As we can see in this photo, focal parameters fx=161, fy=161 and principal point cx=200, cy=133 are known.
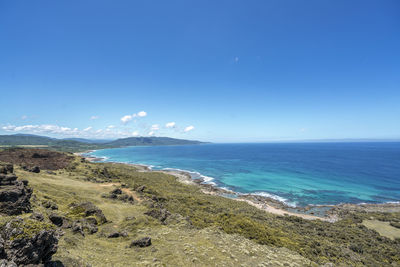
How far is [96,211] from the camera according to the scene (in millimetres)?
19922

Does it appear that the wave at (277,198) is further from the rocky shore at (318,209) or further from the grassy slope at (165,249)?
the grassy slope at (165,249)

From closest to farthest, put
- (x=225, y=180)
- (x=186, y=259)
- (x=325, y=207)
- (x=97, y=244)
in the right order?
(x=186, y=259)
(x=97, y=244)
(x=325, y=207)
(x=225, y=180)

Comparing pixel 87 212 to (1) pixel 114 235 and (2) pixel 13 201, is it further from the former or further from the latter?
(2) pixel 13 201

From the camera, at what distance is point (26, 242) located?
732cm

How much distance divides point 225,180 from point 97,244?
217 feet

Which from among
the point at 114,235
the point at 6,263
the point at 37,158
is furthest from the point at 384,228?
the point at 37,158

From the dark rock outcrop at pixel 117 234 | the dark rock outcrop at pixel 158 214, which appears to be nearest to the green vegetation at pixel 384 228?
the dark rock outcrop at pixel 158 214

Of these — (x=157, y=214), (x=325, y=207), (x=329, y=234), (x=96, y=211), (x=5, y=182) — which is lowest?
(x=325, y=207)

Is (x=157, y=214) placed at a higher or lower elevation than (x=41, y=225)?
lower

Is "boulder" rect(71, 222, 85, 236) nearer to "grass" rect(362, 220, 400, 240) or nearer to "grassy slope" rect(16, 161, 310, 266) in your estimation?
"grassy slope" rect(16, 161, 310, 266)

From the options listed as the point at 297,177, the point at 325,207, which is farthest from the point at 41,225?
the point at 297,177

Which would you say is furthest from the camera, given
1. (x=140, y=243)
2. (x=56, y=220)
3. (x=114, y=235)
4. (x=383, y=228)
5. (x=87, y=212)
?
(x=383, y=228)

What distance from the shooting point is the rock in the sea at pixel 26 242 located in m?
6.98

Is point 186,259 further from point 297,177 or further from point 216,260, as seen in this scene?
point 297,177
